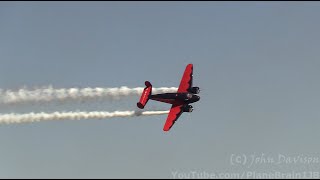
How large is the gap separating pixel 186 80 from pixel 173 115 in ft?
29.7

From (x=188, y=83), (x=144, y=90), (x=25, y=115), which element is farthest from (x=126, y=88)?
(x=25, y=115)

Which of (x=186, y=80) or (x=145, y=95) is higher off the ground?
(x=186, y=80)

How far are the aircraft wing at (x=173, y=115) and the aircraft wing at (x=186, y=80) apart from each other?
4867mm

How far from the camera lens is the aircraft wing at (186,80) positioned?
100750 mm

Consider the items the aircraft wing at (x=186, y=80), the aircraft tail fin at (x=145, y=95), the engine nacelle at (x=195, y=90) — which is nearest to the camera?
the aircraft tail fin at (x=145, y=95)

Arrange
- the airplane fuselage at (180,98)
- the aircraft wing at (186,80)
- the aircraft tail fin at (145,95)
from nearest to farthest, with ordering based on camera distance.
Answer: the aircraft tail fin at (145,95), the airplane fuselage at (180,98), the aircraft wing at (186,80)

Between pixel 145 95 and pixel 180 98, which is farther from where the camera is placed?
pixel 145 95

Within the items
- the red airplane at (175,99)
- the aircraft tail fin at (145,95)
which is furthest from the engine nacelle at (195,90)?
the aircraft tail fin at (145,95)

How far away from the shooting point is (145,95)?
98062mm

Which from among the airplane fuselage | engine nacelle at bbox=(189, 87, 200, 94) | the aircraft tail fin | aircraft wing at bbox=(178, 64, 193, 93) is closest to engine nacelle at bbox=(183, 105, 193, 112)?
the airplane fuselage

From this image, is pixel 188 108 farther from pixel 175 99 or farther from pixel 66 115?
pixel 66 115

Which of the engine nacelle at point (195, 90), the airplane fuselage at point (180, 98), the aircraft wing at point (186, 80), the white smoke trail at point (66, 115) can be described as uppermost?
the aircraft wing at point (186, 80)

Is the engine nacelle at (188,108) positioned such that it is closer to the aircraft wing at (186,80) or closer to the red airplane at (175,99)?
the red airplane at (175,99)

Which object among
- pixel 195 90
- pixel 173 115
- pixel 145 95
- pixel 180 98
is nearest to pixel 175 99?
pixel 180 98
